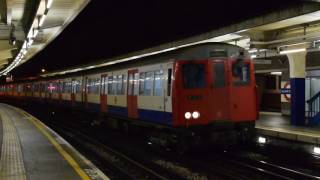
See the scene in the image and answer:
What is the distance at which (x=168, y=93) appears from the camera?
12328 mm

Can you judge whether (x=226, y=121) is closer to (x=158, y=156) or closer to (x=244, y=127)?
(x=244, y=127)

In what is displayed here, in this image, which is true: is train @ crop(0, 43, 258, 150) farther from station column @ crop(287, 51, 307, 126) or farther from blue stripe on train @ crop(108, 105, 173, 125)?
station column @ crop(287, 51, 307, 126)

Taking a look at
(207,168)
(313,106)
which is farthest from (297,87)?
(207,168)

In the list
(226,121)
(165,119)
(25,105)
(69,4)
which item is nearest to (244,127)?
(226,121)

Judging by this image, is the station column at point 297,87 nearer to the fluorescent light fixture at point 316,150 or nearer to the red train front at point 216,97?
the fluorescent light fixture at point 316,150

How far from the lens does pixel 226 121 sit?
1223 cm

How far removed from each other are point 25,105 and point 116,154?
37.5m

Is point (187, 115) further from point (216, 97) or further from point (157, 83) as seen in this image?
point (157, 83)

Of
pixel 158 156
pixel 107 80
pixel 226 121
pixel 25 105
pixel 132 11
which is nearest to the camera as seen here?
pixel 226 121

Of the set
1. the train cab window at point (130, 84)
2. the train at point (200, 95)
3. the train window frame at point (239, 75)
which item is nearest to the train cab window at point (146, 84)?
the train at point (200, 95)

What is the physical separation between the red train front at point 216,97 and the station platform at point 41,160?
2924 millimetres

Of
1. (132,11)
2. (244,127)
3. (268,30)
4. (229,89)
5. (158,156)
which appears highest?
(132,11)

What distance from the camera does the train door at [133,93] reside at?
1515 centimetres

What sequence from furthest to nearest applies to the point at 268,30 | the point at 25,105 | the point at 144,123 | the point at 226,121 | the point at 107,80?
the point at 25,105, the point at 107,80, the point at 268,30, the point at 144,123, the point at 226,121
